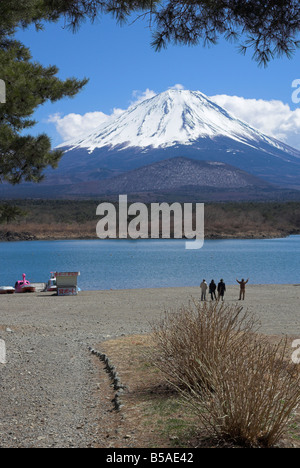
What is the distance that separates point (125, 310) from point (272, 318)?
4.18 m

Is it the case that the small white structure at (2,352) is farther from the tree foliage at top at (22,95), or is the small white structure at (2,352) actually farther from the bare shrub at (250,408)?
the bare shrub at (250,408)

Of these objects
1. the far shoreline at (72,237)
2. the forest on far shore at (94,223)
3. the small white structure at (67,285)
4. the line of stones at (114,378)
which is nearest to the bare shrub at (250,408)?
the line of stones at (114,378)

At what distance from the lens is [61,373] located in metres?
6.33

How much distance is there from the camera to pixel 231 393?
3.80 meters

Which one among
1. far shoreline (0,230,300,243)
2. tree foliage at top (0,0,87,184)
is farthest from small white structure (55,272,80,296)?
far shoreline (0,230,300,243)

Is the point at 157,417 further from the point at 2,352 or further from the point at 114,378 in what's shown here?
the point at 2,352

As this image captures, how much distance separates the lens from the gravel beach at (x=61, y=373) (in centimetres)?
433

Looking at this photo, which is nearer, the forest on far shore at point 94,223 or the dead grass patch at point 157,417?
the dead grass patch at point 157,417

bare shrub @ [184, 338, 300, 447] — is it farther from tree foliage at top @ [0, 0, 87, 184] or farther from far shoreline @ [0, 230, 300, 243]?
far shoreline @ [0, 230, 300, 243]

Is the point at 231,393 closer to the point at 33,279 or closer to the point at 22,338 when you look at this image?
the point at 22,338

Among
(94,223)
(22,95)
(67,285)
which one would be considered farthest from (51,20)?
(94,223)

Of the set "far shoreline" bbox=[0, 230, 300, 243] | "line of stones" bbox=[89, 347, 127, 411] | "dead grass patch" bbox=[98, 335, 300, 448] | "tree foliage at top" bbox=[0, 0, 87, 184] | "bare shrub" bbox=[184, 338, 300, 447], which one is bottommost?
"line of stones" bbox=[89, 347, 127, 411]

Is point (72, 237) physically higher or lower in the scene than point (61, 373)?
higher

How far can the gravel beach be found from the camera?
4.33 m
